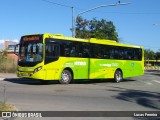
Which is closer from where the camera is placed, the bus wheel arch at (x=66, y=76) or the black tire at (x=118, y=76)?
the bus wheel arch at (x=66, y=76)

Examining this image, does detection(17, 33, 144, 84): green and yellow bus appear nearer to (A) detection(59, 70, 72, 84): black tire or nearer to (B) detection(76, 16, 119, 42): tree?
(A) detection(59, 70, 72, 84): black tire

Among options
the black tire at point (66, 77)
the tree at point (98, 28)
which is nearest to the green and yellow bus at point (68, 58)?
the black tire at point (66, 77)

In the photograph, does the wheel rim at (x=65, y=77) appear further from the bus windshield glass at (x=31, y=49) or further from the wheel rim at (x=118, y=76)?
the wheel rim at (x=118, y=76)

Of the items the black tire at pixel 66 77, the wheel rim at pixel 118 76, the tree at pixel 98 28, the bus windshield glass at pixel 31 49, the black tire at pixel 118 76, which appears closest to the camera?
the bus windshield glass at pixel 31 49

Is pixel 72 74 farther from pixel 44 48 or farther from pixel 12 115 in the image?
pixel 12 115

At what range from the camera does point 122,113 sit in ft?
40.2

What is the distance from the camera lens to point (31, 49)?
75.4 ft

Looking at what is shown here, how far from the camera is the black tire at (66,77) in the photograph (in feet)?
78.4

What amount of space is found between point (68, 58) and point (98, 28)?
4191cm

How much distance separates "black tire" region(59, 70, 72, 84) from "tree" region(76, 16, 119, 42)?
3673 centimetres

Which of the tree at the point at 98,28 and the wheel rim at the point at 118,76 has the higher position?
the tree at the point at 98,28

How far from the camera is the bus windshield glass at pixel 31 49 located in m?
22.4

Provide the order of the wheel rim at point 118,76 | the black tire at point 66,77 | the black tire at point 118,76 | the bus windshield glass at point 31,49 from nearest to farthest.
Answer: the bus windshield glass at point 31,49, the black tire at point 66,77, the black tire at point 118,76, the wheel rim at point 118,76

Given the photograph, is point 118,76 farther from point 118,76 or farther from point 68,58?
point 68,58
